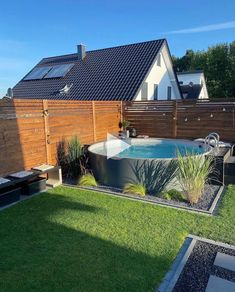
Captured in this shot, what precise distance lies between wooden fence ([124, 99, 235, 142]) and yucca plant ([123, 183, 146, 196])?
499 centimetres

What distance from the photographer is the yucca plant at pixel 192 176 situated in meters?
5.44

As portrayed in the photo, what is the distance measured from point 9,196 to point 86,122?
13.3ft

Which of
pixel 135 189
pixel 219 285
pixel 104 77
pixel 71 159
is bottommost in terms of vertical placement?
pixel 219 285

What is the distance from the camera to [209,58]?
3303 centimetres

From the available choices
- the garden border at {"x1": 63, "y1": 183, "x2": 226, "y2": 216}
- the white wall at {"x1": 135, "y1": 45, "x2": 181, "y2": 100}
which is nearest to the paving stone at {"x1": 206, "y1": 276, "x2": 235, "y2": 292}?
the garden border at {"x1": 63, "y1": 183, "x2": 226, "y2": 216}

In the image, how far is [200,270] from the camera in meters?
3.16

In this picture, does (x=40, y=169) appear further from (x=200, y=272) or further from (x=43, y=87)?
(x=43, y=87)

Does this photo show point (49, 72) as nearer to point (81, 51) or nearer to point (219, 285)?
point (81, 51)

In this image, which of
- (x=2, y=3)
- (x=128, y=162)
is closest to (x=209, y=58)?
(x=2, y=3)

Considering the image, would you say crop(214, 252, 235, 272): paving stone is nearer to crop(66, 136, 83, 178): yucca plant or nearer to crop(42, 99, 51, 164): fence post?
crop(66, 136, 83, 178): yucca plant

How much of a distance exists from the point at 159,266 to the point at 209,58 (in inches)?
1348

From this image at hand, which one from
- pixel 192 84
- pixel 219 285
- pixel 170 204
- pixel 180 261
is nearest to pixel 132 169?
pixel 170 204

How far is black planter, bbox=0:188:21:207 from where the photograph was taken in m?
5.32

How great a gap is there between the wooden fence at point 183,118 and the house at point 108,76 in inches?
89.5
